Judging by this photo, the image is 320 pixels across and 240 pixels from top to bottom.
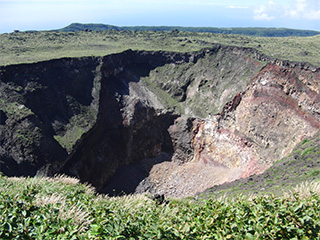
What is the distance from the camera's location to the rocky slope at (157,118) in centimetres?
3334

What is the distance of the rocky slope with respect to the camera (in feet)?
109

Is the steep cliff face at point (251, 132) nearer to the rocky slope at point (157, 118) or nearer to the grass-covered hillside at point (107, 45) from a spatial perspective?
the rocky slope at point (157, 118)

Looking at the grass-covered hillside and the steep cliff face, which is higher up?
the grass-covered hillside

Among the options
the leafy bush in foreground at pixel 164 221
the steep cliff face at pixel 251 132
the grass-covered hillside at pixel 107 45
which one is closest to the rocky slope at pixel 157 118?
the steep cliff face at pixel 251 132

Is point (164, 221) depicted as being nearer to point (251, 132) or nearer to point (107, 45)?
point (251, 132)

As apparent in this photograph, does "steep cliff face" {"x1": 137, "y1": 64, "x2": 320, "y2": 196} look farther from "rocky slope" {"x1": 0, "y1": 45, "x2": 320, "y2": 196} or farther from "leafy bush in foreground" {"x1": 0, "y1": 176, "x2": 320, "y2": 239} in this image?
"leafy bush in foreground" {"x1": 0, "y1": 176, "x2": 320, "y2": 239}

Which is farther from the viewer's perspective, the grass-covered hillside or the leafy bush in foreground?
the grass-covered hillside

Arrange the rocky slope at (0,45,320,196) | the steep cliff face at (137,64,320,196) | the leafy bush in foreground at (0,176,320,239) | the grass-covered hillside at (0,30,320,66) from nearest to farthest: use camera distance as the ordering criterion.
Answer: the leafy bush in foreground at (0,176,320,239) < the rocky slope at (0,45,320,196) < the steep cliff face at (137,64,320,196) < the grass-covered hillside at (0,30,320,66)

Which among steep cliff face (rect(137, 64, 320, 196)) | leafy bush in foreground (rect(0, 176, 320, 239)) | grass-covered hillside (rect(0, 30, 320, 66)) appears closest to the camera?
leafy bush in foreground (rect(0, 176, 320, 239))

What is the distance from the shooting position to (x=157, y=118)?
151 ft

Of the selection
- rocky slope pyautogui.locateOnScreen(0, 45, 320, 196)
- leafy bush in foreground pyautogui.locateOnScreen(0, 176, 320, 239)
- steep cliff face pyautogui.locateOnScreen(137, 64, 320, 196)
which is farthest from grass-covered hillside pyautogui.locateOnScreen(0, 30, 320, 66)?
leafy bush in foreground pyautogui.locateOnScreen(0, 176, 320, 239)

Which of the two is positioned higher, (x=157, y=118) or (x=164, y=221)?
(x=164, y=221)

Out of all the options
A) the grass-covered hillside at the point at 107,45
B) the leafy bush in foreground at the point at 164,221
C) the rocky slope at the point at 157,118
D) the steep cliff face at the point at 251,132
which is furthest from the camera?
the grass-covered hillside at the point at 107,45

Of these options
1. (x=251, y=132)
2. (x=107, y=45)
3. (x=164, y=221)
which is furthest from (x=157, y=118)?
(x=164, y=221)
